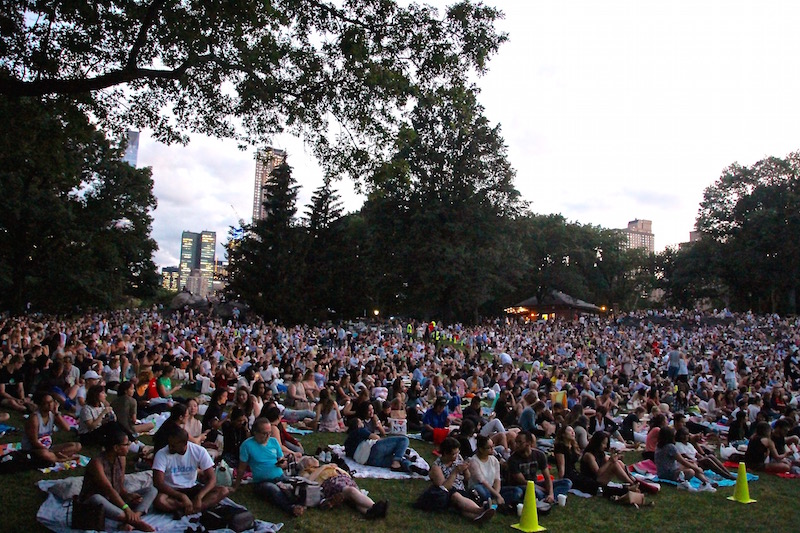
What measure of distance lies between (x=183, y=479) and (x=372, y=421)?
425 centimetres

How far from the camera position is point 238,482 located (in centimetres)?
660

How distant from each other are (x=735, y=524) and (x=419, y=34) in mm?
8358

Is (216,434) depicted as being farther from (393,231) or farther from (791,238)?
(791,238)

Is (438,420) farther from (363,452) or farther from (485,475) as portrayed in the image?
(485,475)

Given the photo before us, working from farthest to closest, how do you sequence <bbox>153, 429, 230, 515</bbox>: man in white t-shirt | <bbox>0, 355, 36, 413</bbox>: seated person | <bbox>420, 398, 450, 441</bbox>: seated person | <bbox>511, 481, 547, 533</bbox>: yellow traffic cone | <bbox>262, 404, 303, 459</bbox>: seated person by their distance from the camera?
<bbox>420, 398, 450, 441</bbox>: seated person
<bbox>0, 355, 36, 413</bbox>: seated person
<bbox>262, 404, 303, 459</bbox>: seated person
<bbox>511, 481, 547, 533</bbox>: yellow traffic cone
<bbox>153, 429, 230, 515</bbox>: man in white t-shirt

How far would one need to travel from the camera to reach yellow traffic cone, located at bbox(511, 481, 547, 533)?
20.7ft

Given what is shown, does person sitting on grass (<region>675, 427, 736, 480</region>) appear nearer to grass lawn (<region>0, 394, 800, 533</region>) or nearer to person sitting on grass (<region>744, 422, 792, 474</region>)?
grass lawn (<region>0, 394, 800, 533</region>)

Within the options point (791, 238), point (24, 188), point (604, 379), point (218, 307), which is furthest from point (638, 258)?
point (24, 188)

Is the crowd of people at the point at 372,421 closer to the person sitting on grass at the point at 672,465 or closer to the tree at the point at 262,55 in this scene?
the person sitting on grass at the point at 672,465

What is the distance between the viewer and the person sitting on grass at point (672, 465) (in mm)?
8602

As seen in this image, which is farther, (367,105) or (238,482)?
(367,105)

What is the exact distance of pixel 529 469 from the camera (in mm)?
7363

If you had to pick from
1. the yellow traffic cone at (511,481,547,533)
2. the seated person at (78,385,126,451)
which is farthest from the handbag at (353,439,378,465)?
the seated person at (78,385,126,451)

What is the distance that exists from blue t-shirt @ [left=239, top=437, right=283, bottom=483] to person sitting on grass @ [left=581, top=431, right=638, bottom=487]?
13.9ft
